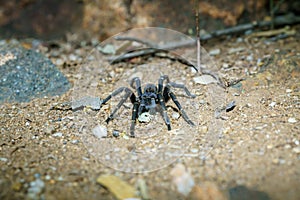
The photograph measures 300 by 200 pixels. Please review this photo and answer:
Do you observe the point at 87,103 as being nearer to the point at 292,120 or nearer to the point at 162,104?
the point at 162,104

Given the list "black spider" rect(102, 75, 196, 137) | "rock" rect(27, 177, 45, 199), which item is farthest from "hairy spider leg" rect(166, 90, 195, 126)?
"rock" rect(27, 177, 45, 199)

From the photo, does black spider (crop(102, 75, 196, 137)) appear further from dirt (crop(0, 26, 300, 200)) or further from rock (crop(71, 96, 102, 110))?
dirt (crop(0, 26, 300, 200))

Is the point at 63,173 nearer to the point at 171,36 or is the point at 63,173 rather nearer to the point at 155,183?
the point at 155,183

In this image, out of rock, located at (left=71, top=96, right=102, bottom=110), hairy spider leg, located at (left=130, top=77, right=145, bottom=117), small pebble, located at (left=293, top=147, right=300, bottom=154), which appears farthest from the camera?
rock, located at (left=71, top=96, right=102, bottom=110)

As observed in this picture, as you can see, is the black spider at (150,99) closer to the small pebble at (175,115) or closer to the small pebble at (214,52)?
the small pebble at (175,115)

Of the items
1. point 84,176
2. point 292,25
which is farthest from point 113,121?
point 292,25

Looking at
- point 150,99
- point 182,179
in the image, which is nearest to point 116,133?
point 150,99
